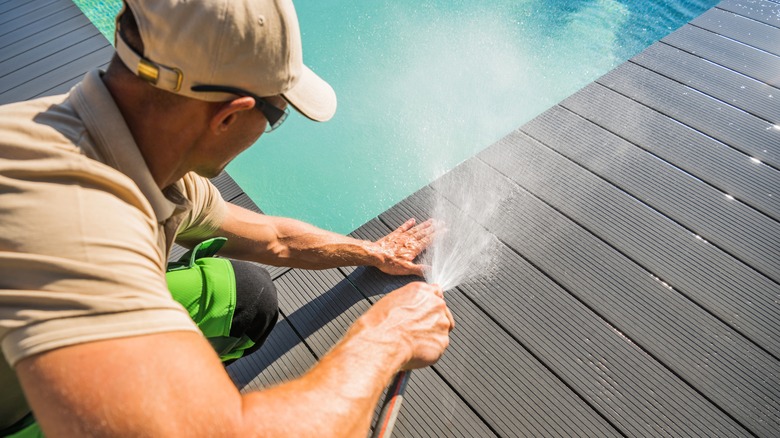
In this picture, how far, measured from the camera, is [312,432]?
3.10 feet

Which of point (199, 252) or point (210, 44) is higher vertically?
point (210, 44)

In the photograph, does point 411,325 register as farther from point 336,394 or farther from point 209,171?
point 209,171

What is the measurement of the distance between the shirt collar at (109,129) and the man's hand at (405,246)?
113 centimetres

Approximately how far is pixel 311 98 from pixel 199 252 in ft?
2.31

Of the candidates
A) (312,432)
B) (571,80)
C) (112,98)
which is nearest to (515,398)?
(312,432)

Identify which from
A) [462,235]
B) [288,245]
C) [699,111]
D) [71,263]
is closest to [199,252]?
[288,245]

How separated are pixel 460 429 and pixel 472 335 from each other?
1.17 ft

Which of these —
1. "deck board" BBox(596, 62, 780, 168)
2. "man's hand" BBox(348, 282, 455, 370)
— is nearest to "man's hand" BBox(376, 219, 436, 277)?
"man's hand" BBox(348, 282, 455, 370)

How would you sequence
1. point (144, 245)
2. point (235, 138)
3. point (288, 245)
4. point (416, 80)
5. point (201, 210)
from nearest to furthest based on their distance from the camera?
point (144, 245)
point (235, 138)
point (201, 210)
point (288, 245)
point (416, 80)

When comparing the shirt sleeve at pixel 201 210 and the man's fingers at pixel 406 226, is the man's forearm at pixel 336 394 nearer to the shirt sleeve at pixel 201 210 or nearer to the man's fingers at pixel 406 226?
the shirt sleeve at pixel 201 210

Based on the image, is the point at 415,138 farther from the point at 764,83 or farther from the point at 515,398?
the point at 515,398

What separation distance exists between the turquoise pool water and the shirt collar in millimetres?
2485

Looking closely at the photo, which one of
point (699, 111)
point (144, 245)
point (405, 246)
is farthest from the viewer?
point (699, 111)

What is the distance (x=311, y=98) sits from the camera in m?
1.25
